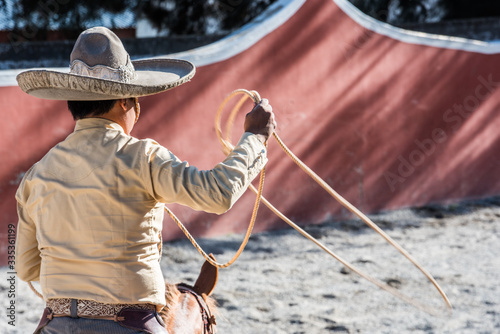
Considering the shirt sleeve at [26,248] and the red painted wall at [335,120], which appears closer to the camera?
the shirt sleeve at [26,248]

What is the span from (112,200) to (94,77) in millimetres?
332

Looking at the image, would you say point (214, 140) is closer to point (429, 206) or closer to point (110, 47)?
point (429, 206)

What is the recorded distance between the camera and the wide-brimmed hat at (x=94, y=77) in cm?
163

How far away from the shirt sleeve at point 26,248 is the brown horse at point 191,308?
42 cm

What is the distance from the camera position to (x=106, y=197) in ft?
5.24

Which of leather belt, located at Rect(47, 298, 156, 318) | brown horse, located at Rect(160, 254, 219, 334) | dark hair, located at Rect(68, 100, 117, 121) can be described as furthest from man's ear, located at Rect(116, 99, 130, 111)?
brown horse, located at Rect(160, 254, 219, 334)

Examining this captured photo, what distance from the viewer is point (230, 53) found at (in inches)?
206

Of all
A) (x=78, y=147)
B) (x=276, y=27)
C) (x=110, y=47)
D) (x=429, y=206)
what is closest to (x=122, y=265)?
(x=78, y=147)

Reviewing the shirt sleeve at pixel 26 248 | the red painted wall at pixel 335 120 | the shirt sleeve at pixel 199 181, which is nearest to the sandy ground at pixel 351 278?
the red painted wall at pixel 335 120

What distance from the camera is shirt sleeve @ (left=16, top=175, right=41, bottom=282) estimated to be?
180cm

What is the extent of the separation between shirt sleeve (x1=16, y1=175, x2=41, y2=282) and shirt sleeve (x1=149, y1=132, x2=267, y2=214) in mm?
445

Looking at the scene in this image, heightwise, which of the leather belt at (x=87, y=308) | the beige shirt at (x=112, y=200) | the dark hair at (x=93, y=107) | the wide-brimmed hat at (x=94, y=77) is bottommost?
the leather belt at (x=87, y=308)

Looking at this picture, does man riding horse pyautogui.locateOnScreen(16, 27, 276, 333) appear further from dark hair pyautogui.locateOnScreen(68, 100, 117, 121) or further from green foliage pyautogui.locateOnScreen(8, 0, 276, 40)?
green foliage pyautogui.locateOnScreen(8, 0, 276, 40)

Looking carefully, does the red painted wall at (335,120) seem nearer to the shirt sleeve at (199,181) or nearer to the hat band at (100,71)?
the hat band at (100,71)
